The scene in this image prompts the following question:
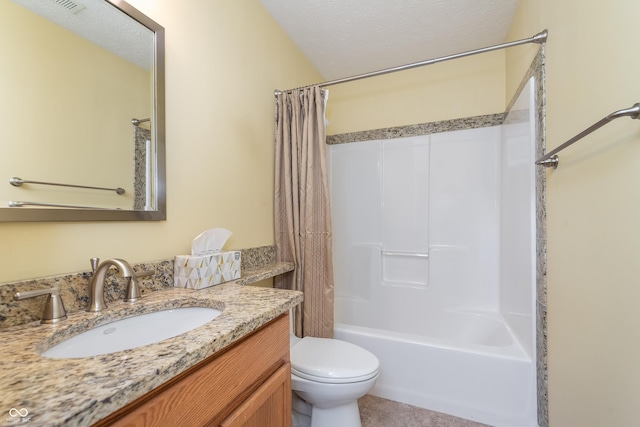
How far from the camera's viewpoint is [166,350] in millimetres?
535

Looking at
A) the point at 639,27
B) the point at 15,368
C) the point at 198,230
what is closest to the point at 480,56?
the point at 639,27

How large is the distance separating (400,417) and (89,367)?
1.63 metres

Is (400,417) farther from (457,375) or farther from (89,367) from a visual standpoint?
(89,367)

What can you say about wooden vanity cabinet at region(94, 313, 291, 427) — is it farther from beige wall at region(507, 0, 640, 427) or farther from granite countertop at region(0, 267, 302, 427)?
beige wall at region(507, 0, 640, 427)

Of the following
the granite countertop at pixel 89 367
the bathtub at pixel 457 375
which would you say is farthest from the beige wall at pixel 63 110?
the bathtub at pixel 457 375

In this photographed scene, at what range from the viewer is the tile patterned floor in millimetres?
1490

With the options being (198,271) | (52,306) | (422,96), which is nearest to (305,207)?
(198,271)

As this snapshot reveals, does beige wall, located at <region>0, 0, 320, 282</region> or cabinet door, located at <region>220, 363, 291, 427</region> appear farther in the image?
beige wall, located at <region>0, 0, 320, 282</region>

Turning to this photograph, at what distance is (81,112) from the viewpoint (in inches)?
34.3

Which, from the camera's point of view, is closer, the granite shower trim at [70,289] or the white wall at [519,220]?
the granite shower trim at [70,289]

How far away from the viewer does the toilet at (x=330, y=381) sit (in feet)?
3.90

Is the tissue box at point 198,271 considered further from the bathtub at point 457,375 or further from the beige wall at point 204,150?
the bathtub at point 457,375

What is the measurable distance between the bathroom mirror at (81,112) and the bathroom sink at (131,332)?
0.35 m

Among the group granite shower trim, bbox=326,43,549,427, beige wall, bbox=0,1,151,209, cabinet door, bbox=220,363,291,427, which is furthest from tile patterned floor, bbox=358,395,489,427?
beige wall, bbox=0,1,151,209
